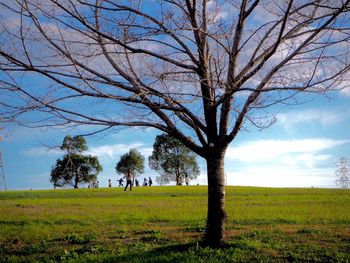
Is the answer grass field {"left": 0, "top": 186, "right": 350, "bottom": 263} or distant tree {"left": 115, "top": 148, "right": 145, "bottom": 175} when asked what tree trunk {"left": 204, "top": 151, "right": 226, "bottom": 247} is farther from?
distant tree {"left": 115, "top": 148, "right": 145, "bottom": 175}

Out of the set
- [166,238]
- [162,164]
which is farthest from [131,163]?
[166,238]

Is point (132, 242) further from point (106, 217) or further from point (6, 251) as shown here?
point (106, 217)

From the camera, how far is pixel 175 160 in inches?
3031

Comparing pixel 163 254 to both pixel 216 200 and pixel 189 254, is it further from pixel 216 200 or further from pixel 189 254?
pixel 216 200

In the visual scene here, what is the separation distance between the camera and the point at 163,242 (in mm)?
11148

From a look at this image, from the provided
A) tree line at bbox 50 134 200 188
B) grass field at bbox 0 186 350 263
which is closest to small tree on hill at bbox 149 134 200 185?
tree line at bbox 50 134 200 188

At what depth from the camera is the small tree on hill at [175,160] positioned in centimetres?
7681

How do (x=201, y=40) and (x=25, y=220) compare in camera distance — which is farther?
(x=25, y=220)

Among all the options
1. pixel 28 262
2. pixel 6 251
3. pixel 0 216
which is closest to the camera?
pixel 28 262

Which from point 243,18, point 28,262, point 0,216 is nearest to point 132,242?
point 28,262

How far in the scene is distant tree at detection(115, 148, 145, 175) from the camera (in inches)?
3497

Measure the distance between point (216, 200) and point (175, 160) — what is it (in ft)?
221

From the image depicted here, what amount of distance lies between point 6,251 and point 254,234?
720 cm

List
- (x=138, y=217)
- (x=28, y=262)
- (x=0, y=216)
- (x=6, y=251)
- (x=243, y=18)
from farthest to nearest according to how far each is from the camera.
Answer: (x=0, y=216) → (x=138, y=217) → (x=6, y=251) → (x=243, y=18) → (x=28, y=262)
